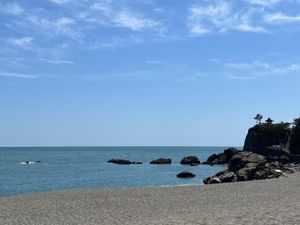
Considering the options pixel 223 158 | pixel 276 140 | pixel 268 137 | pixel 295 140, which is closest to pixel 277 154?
pixel 295 140

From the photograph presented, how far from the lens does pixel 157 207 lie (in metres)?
28.3

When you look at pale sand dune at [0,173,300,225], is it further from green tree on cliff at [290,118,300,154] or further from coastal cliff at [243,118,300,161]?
green tree on cliff at [290,118,300,154]

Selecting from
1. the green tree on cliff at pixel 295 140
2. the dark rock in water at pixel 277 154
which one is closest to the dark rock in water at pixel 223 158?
the dark rock in water at pixel 277 154

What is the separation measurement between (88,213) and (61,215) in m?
1.58

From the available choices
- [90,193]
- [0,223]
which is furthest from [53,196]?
[0,223]

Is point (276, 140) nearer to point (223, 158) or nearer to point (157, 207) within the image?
point (223, 158)

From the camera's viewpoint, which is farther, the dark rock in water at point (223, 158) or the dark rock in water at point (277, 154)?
the dark rock in water at point (223, 158)

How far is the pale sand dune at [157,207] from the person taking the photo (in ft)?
66.7

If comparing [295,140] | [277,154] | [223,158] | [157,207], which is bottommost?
[157,207]

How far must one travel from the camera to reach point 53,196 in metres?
36.2

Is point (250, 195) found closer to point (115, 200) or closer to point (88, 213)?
point (115, 200)

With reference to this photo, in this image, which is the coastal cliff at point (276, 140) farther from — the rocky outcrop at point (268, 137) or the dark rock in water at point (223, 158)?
the dark rock in water at point (223, 158)

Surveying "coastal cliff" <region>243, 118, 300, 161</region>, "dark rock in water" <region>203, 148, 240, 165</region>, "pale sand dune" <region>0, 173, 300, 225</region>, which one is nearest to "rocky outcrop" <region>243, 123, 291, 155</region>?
"coastal cliff" <region>243, 118, 300, 161</region>

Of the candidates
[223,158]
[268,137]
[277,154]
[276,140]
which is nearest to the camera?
[277,154]
